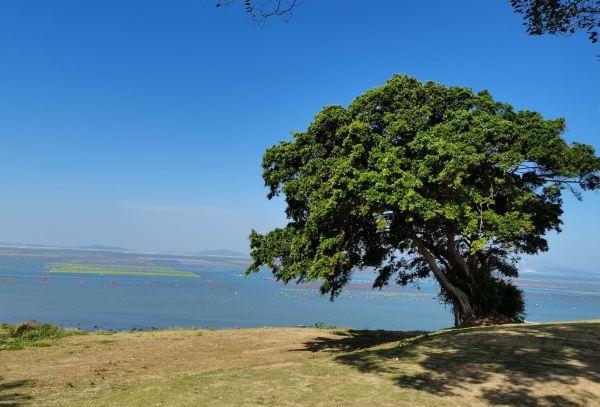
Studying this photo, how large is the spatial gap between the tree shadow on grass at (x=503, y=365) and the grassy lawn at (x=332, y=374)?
20mm

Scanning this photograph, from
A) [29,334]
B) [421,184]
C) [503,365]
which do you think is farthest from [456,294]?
[29,334]

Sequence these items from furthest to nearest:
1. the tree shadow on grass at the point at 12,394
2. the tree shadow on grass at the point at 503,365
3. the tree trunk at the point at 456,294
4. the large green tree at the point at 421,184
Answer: the tree trunk at the point at 456,294, the large green tree at the point at 421,184, the tree shadow on grass at the point at 12,394, the tree shadow on grass at the point at 503,365

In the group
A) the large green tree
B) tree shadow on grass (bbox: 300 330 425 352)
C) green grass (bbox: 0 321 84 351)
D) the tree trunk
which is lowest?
green grass (bbox: 0 321 84 351)

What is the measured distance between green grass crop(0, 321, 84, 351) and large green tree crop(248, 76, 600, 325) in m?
8.25

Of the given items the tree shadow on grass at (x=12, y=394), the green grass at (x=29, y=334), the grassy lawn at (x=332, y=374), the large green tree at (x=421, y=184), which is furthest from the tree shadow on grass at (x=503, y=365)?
the green grass at (x=29, y=334)

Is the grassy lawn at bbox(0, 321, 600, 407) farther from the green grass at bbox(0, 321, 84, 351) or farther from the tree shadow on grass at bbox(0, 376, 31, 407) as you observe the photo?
the green grass at bbox(0, 321, 84, 351)

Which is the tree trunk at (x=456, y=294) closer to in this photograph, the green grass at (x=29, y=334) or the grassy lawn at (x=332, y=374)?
the grassy lawn at (x=332, y=374)

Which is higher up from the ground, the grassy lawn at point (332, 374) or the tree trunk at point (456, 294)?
the tree trunk at point (456, 294)

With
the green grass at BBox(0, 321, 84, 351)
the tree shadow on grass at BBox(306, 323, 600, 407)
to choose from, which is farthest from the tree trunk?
the green grass at BBox(0, 321, 84, 351)

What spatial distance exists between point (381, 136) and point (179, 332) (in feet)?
39.5

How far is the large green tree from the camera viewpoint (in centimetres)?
1598

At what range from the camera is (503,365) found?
1015 centimetres

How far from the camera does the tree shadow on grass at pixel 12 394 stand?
8.98 metres

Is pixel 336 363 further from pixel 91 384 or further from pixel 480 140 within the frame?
pixel 480 140
